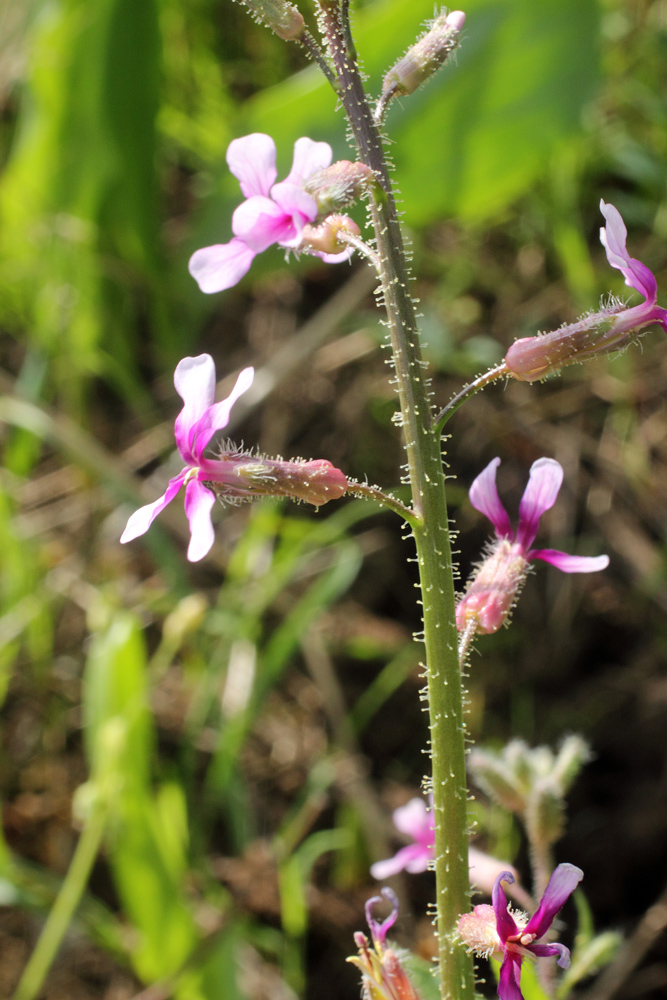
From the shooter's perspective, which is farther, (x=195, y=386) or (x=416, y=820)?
(x=416, y=820)

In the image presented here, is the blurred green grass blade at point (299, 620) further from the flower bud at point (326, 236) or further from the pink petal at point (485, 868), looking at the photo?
the flower bud at point (326, 236)

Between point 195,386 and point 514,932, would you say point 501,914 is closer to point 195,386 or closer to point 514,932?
point 514,932

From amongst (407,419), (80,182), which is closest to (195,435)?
(407,419)

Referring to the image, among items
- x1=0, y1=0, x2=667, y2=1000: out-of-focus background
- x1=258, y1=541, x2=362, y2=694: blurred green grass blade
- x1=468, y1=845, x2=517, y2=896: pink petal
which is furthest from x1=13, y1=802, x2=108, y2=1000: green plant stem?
x1=468, y1=845, x2=517, y2=896: pink petal

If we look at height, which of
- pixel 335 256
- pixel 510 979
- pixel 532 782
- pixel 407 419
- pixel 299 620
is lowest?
pixel 299 620

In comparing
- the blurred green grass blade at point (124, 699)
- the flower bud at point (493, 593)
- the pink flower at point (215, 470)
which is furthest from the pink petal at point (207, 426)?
the blurred green grass blade at point (124, 699)
